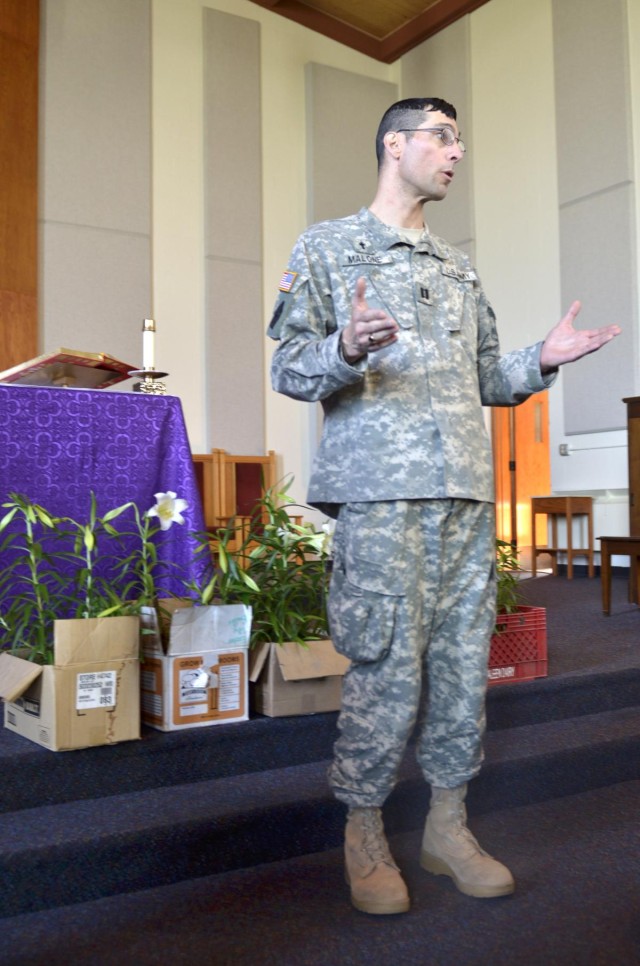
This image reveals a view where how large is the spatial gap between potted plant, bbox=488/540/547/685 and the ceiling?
240 inches

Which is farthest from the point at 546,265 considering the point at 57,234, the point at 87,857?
the point at 87,857

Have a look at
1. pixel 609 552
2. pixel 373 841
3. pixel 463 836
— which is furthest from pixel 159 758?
pixel 609 552

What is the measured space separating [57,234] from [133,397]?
4180mm

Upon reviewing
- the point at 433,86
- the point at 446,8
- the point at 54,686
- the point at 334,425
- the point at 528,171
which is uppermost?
the point at 446,8

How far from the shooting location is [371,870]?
1647 millimetres

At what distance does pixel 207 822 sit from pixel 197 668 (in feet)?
1.28

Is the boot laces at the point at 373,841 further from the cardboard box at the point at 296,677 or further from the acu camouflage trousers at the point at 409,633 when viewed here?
the cardboard box at the point at 296,677

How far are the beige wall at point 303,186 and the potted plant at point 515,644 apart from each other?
361 centimetres

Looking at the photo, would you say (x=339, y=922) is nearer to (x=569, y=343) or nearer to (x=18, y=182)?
(x=569, y=343)

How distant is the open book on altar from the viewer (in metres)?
2.51

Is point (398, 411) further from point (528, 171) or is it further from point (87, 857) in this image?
point (528, 171)

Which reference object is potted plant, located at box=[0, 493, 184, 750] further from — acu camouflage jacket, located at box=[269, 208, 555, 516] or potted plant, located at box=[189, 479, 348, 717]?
acu camouflage jacket, located at box=[269, 208, 555, 516]

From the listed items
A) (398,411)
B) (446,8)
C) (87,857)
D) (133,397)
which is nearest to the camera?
(398,411)

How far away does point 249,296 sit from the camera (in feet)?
23.5
